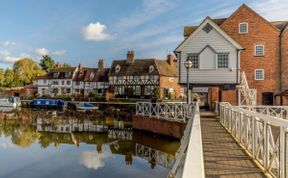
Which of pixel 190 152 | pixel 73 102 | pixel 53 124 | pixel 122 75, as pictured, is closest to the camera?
pixel 190 152

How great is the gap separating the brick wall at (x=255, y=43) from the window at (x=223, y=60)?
6.19 m

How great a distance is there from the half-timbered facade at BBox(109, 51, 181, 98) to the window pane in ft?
91.5

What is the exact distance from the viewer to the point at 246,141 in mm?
10344

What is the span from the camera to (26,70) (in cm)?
10156

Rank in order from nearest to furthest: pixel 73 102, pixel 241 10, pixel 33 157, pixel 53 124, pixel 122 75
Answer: pixel 33 157 < pixel 241 10 < pixel 53 124 < pixel 73 102 < pixel 122 75

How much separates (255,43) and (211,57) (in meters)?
7.71

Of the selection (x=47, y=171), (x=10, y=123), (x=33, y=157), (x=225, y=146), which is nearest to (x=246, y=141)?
(x=225, y=146)

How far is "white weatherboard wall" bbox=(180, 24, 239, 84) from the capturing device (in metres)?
27.1

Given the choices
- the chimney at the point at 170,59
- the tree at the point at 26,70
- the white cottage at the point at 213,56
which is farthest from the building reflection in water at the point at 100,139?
the tree at the point at 26,70

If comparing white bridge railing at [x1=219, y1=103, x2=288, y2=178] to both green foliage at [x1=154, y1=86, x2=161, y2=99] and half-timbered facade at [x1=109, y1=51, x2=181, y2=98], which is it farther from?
half-timbered facade at [x1=109, y1=51, x2=181, y2=98]

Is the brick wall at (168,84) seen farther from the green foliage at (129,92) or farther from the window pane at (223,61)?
the window pane at (223,61)

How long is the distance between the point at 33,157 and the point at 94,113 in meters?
25.2

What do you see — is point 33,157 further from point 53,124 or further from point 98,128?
point 53,124

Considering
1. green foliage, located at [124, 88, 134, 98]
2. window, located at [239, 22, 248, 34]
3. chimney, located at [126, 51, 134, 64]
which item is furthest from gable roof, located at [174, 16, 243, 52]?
chimney, located at [126, 51, 134, 64]
